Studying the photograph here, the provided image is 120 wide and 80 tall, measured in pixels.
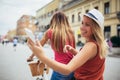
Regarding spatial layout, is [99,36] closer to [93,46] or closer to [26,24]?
[93,46]

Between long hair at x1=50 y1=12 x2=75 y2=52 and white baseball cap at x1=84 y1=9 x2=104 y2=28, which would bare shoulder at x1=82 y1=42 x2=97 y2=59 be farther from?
long hair at x1=50 y1=12 x2=75 y2=52

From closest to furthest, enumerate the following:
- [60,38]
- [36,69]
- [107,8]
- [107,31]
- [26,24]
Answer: [36,69], [60,38], [26,24], [107,31], [107,8]

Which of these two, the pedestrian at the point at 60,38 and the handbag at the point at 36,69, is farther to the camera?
the pedestrian at the point at 60,38

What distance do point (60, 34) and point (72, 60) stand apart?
2.66 feet

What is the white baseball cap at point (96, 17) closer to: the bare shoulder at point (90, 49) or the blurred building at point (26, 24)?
the bare shoulder at point (90, 49)

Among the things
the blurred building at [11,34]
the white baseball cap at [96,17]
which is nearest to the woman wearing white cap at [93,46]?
the white baseball cap at [96,17]

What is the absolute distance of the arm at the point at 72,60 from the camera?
90 centimetres

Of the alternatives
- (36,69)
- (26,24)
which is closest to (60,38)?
(36,69)

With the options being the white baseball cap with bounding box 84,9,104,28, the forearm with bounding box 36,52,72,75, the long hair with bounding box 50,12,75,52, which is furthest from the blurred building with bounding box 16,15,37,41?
the forearm with bounding box 36,52,72,75

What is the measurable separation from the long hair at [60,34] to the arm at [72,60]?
2.31ft

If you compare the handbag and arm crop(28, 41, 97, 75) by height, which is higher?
arm crop(28, 41, 97, 75)

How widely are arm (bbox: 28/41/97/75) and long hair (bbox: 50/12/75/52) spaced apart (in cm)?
70

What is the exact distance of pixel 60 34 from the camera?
1772 millimetres

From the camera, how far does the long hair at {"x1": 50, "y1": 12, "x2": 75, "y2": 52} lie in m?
1.75
